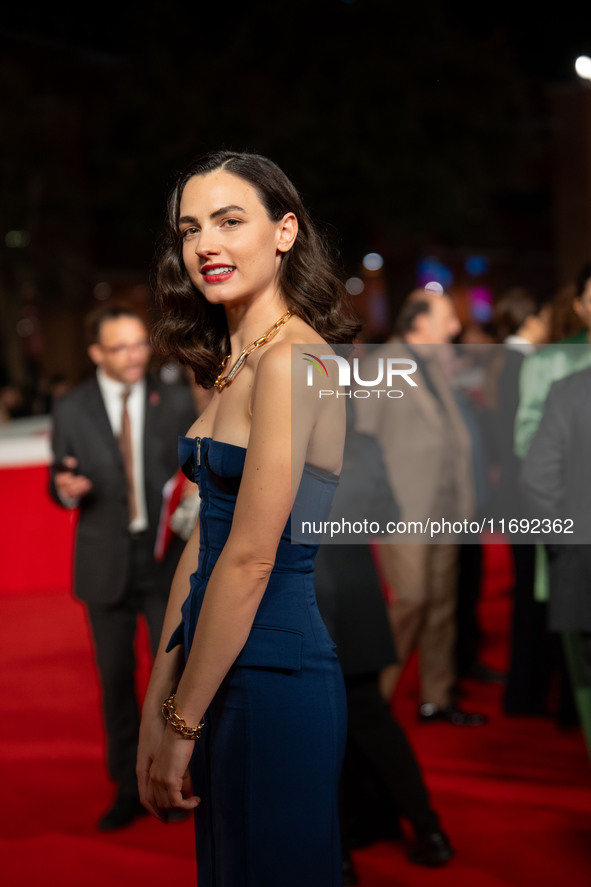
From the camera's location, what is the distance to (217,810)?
4.96ft

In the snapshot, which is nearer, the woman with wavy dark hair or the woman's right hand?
the woman with wavy dark hair

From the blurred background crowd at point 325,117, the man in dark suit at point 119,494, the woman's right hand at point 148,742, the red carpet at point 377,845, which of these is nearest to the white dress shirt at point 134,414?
the man in dark suit at point 119,494

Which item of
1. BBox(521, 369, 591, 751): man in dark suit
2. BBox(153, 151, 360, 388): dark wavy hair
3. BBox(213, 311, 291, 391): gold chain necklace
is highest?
BBox(153, 151, 360, 388): dark wavy hair

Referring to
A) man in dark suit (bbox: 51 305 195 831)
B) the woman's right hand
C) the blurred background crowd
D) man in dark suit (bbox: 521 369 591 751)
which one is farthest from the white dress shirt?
the blurred background crowd

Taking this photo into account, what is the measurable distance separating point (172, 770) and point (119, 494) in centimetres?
180

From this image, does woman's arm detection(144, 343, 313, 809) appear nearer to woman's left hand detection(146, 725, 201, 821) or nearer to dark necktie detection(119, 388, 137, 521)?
woman's left hand detection(146, 725, 201, 821)

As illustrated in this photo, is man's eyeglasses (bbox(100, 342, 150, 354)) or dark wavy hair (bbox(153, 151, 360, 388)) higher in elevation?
man's eyeglasses (bbox(100, 342, 150, 354))

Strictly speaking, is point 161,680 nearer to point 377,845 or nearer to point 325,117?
point 377,845

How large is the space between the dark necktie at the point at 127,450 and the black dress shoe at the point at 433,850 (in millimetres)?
1370

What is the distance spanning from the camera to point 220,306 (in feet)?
5.61

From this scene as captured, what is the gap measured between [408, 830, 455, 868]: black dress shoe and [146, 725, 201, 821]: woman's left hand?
1.43 metres

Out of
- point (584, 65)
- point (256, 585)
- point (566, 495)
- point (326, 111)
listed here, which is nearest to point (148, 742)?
point (256, 585)

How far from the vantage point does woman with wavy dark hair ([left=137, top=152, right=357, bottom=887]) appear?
1399 millimetres

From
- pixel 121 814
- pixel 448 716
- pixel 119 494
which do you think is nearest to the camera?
pixel 121 814
